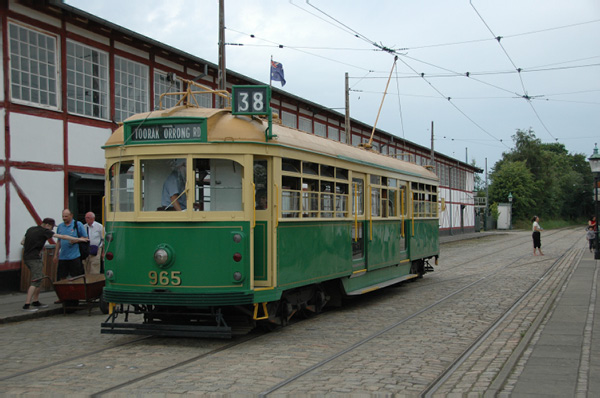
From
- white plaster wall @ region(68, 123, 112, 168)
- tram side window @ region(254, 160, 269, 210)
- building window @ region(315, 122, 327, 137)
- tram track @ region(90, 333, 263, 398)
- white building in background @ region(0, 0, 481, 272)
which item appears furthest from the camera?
building window @ region(315, 122, 327, 137)

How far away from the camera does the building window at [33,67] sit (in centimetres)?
1400

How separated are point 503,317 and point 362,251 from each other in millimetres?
2729

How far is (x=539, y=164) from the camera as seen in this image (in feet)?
288

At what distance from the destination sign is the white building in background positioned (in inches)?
256

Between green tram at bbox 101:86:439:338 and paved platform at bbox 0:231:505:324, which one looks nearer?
green tram at bbox 101:86:439:338

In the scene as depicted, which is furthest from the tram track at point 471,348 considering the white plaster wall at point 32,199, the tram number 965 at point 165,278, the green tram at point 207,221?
the white plaster wall at point 32,199

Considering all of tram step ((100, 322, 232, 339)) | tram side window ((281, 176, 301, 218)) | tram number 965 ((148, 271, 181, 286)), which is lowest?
tram step ((100, 322, 232, 339))

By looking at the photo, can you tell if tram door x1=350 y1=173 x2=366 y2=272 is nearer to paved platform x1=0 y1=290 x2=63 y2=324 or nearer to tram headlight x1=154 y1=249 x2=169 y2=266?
tram headlight x1=154 y1=249 x2=169 y2=266

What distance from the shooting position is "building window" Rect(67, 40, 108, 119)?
15.6m

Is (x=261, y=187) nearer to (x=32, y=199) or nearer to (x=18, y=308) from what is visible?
(x=18, y=308)

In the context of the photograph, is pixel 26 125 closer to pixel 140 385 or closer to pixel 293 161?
pixel 293 161

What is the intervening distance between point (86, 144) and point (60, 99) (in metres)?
1.30

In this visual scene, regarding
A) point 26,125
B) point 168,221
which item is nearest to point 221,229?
point 168,221

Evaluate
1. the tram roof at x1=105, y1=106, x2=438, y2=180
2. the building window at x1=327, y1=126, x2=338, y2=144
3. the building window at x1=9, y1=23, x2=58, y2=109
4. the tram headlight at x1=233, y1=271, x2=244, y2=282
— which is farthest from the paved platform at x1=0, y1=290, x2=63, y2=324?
the building window at x1=327, y1=126, x2=338, y2=144
